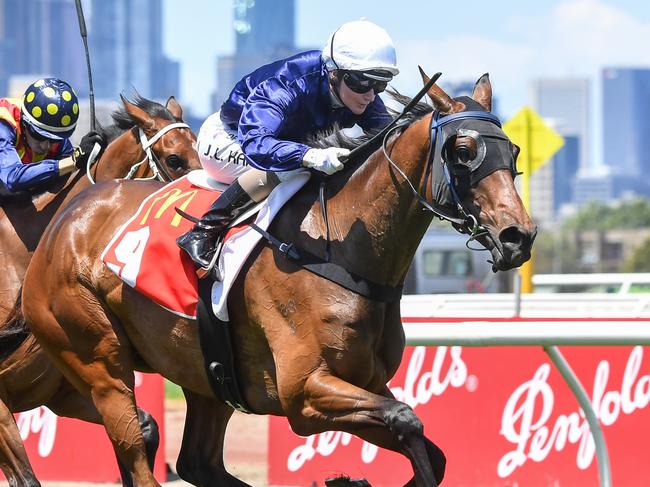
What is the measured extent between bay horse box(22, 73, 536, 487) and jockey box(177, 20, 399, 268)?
0.59 ft

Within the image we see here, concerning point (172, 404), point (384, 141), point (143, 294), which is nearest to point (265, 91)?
point (384, 141)

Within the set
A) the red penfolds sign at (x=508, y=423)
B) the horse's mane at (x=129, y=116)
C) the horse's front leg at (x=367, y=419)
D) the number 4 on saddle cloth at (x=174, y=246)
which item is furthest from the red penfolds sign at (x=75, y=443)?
the horse's front leg at (x=367, y=419)

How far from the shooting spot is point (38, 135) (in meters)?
5.88

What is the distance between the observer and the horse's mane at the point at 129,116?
6.14 m

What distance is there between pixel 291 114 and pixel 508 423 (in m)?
2.59

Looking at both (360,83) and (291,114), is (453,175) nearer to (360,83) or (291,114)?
(360,83)

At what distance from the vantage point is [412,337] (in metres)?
5.17

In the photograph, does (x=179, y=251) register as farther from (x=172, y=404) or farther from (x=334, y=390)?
(x=172, y=404)

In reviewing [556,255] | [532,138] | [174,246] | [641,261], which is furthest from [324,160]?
[556,255]

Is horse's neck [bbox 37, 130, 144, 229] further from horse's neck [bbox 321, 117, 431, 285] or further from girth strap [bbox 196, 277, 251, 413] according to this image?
horse's neck [bbox 321, 117, 431, 285]

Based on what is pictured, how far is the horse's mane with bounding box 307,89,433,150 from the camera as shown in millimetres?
4387

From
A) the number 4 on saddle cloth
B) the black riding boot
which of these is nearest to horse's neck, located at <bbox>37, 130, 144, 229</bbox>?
the number 4 on saddle cloth

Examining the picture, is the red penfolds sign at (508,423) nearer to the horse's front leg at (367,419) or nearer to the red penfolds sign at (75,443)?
the red penfolds sign at (75,443)

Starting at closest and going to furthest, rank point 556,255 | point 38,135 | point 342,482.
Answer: point 342,482 < point 38,135 < point 556,255
